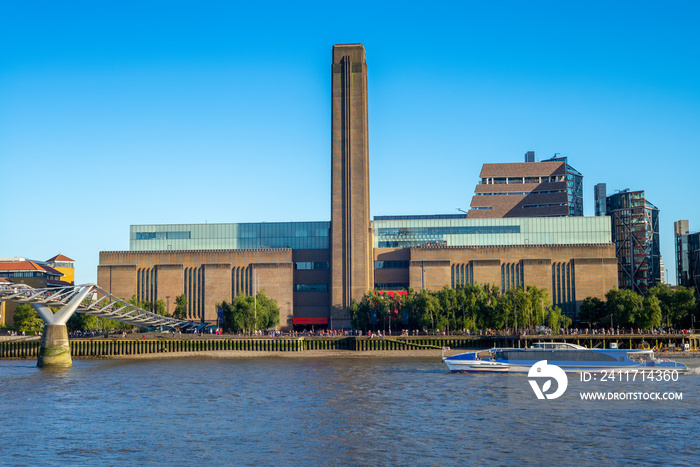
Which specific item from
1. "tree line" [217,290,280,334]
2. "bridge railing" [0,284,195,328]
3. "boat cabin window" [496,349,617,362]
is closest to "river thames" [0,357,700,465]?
"boat cabin window" [496,349,617,362]

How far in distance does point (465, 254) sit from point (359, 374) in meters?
75.3

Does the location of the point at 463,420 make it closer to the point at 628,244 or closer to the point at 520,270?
the point at 520,270

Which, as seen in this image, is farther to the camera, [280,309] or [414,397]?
[280,309]

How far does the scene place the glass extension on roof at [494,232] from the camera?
162m

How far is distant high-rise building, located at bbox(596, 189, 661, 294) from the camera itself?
605 feet

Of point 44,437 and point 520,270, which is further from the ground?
point 520,270

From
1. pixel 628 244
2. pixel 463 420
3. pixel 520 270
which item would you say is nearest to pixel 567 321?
pixel 520 270

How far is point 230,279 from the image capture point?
159m

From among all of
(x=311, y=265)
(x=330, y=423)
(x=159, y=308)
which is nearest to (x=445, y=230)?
(x=311, y=265)

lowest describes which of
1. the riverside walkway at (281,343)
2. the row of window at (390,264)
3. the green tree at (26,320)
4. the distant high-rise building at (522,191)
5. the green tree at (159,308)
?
the riverside walkway at (281,343)

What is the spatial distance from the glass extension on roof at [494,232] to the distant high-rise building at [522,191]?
22.3 meters

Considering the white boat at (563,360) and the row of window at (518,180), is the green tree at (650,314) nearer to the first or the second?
the white boat at (563,360)

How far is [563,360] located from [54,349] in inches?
2551

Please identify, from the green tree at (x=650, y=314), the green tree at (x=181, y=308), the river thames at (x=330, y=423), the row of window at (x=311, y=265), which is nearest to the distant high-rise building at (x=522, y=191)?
the row of window at (x=311, y=265)
